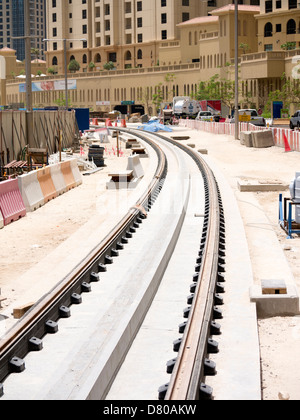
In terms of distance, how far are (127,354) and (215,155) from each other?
35.6 metres

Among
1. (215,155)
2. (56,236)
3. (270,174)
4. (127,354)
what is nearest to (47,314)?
(127,354)

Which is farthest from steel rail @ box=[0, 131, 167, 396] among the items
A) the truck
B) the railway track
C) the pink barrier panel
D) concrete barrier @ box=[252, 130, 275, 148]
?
the truck

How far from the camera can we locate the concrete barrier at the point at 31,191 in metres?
20.5

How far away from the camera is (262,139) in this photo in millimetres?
46531

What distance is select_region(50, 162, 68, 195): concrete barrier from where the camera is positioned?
24.6 metres

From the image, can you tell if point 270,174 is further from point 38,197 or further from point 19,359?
point 19,359

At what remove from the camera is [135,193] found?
24.3 meters

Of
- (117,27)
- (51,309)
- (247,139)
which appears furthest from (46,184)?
(117,27)

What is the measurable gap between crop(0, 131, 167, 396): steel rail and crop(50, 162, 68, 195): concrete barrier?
8712mm

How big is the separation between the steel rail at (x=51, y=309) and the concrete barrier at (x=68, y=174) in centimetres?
1037

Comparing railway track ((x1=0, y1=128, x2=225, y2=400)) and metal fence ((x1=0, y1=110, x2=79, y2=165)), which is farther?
metal fence ((x1=0, y1=110, x2=79, y2=165))

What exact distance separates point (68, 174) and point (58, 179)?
172cm

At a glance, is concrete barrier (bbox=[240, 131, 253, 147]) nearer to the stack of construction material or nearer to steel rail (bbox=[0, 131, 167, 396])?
the stack of construction material
